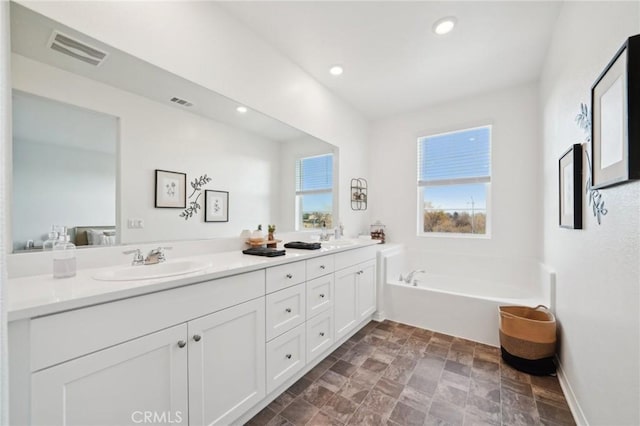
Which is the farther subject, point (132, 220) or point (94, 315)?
point (132, 220)

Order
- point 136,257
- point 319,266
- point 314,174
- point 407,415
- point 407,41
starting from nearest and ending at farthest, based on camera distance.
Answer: point 136,257 < point 407,415 < point 319,266 < point 407,41 < point 314,174

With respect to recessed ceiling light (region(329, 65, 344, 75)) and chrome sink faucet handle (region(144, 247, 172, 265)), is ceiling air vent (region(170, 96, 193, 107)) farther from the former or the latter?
recessed ceiling light (region(329, 65, 344, 75))

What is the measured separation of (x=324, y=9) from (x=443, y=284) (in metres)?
3.12

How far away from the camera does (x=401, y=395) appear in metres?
1.69

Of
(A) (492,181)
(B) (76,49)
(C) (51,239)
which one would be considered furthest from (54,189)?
(A) (492,181)

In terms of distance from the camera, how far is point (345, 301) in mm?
2303

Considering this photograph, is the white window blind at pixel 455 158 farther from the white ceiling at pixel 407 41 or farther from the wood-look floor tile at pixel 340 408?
the wood-look floor tile at pixel 340 408

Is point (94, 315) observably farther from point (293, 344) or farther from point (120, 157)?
point (293, 344)

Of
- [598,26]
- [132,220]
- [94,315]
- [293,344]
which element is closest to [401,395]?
[293,344]

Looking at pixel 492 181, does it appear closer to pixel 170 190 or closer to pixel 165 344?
pixel 170 190

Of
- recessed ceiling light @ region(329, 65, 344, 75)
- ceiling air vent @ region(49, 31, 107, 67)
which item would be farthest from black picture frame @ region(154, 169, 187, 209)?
recessed ceiling light @ region(329, 65, 344, 75)

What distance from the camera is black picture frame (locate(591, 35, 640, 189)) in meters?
0.90

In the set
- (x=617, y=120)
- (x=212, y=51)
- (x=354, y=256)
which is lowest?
(x=354, y=256)

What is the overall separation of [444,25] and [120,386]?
285 cm
